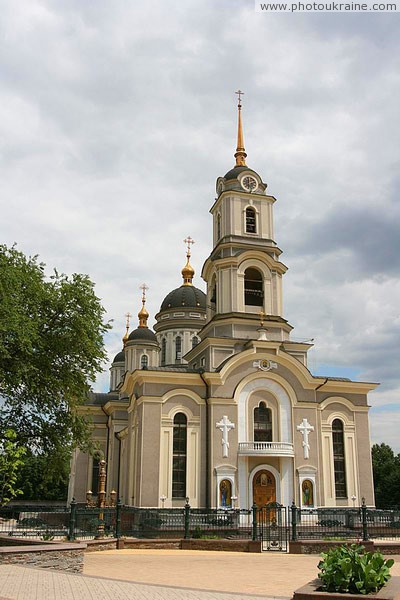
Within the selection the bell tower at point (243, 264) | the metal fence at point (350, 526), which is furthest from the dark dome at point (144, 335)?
the metal fence at point (350, 526)

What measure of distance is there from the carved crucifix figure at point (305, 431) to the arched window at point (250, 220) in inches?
412

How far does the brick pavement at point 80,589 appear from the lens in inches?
362

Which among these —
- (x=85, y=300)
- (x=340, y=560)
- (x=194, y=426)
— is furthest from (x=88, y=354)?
(x=340, y=560)

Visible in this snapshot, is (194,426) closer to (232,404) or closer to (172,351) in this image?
(232,404)

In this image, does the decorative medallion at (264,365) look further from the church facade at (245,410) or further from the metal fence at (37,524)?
the metal fence at (37,524)

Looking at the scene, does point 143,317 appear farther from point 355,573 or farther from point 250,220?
point 355,573

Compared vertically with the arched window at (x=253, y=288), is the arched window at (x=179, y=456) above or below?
below

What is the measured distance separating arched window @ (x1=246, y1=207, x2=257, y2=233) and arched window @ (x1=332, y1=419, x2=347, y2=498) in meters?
10.8

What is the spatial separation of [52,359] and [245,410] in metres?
9.55

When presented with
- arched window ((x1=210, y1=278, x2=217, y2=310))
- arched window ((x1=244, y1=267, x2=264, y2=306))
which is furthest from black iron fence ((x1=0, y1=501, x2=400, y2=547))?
arched window ((x1=210, y1=278, x2=217, y2=310))

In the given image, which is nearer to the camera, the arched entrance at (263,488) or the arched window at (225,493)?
the arched window at (225,493)

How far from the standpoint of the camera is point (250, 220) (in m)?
32.2

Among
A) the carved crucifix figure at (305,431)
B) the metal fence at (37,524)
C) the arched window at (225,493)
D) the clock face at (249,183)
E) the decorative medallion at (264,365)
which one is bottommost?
the metal fence at (37,524)

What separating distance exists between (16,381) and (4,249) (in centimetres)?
488
